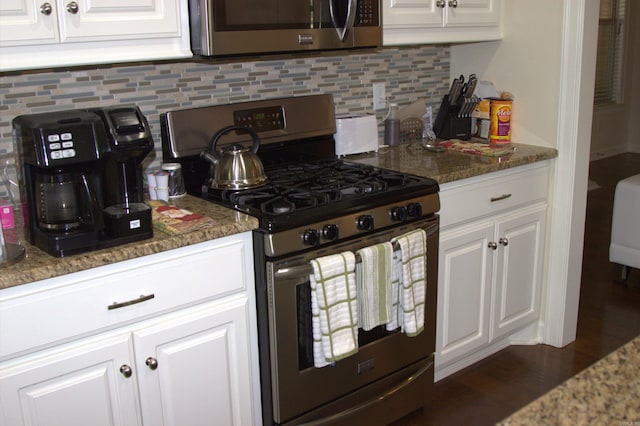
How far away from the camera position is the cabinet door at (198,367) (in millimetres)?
1914

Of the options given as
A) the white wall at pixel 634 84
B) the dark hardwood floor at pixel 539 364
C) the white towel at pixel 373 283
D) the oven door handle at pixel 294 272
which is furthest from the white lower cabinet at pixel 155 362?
the white wall at pixel 634 84

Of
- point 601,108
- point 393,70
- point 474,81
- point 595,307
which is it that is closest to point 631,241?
point 595,307

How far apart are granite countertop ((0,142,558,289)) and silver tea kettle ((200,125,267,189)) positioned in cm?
11

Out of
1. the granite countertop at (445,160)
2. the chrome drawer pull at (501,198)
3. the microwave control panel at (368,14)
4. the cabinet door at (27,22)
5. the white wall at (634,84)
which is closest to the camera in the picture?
the cabinet door at (27,22)

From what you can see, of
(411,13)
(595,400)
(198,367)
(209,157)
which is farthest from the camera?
(411,13)

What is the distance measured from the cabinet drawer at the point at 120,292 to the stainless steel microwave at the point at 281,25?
0.62 metres

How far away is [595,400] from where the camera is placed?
960mm

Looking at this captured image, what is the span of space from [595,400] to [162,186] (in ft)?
5.33

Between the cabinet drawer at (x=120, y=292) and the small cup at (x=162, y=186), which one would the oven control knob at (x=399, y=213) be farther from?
the small cup at (x=162, y=186)

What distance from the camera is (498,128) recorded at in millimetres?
3049

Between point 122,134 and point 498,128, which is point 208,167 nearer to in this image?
point 122,134

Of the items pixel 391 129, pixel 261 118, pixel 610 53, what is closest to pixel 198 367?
pixel 261 118

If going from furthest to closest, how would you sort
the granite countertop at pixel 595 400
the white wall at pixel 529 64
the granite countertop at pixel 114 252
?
the white wall at pixel 529 64
the granite countertop at pixel 114 252
the granite countertop at pixel 595 400

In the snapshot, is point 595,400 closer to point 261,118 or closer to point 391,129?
point 261,118
